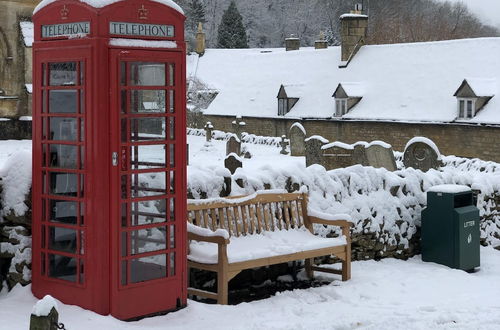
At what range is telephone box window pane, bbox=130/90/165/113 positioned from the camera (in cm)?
704

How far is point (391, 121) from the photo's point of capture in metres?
31.4

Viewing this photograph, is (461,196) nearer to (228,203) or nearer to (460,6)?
(228,203)

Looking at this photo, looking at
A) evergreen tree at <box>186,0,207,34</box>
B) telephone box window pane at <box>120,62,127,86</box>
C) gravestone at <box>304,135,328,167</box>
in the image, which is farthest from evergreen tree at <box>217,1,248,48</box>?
telephone box window pane at <box>120,62,127,86</box>

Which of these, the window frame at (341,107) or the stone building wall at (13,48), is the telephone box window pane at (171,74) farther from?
the window frame at (341,107)

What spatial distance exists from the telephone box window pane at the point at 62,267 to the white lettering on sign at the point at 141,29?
213 cm

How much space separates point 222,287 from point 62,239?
5.55 feet

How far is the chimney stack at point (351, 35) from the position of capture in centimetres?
3850

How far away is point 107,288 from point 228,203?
6.83ft

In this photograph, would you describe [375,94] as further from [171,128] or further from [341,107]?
[171,128]

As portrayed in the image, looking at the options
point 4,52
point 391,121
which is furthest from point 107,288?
point 391,121

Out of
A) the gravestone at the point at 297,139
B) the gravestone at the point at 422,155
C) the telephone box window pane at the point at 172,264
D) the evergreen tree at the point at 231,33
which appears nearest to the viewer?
the telephone box window pane at the point at 172,264

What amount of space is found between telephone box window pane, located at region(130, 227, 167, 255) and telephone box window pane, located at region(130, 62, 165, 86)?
1.37m

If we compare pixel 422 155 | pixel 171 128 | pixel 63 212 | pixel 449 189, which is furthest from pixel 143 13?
pixel 422 155

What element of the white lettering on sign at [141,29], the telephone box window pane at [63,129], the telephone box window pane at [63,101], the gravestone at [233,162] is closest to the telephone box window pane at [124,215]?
the telephone box window pane at [63,129]
